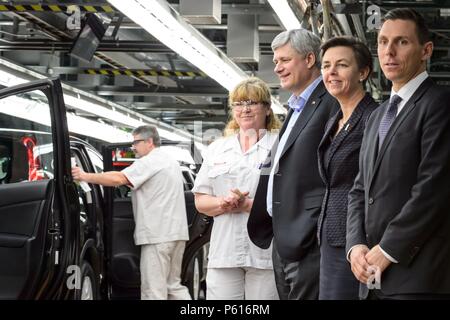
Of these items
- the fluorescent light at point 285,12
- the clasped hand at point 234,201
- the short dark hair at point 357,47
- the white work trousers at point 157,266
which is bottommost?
the white work trousers at point 157,266

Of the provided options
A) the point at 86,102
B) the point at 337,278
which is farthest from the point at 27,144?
the point at 86,102

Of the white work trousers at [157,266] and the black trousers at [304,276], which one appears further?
the white work trousers at [157,266]

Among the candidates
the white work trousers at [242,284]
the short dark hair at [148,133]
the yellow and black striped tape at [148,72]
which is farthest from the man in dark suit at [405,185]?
the yellow and black striped tape at [148,72]

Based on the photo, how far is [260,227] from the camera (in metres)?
3.77

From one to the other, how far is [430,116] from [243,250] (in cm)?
137

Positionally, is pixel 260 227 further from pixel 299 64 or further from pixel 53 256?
pixel 53 256

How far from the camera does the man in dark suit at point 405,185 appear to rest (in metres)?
2.70

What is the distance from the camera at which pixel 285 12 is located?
648 centimetres

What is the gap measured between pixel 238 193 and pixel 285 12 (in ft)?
9.79

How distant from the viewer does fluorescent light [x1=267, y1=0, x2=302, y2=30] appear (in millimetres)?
6230

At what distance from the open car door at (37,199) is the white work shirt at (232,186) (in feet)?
3.81

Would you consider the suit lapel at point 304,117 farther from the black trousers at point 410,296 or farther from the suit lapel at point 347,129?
the black trousers at point 410,296

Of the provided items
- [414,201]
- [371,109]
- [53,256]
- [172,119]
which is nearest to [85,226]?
[53,256]

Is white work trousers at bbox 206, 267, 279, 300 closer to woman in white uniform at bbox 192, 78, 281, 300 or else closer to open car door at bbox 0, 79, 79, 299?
woman in white uniform at bbox 192, 78, 281, 300
